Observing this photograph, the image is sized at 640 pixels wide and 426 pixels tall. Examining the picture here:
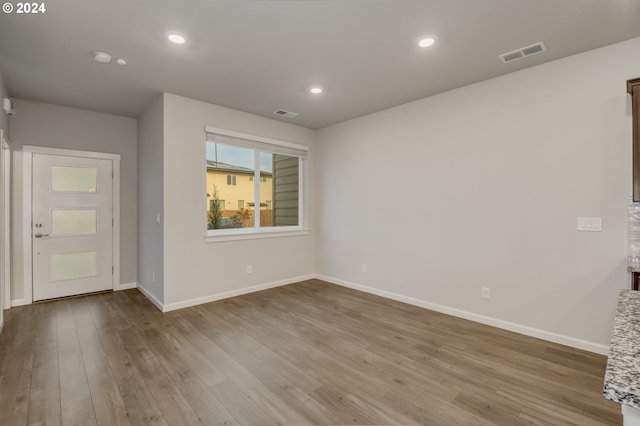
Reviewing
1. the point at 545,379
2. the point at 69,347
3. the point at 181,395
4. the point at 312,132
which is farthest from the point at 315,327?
the point at 312,132

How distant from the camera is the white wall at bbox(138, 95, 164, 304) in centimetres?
392

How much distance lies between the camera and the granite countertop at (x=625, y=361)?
2.18ft

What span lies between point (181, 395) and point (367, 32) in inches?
124

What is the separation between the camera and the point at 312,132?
560 cm

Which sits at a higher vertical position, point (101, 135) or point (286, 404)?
point (101, 135)

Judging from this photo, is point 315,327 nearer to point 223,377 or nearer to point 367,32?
point 223,377

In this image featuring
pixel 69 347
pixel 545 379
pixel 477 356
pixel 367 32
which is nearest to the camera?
pixel 545 379

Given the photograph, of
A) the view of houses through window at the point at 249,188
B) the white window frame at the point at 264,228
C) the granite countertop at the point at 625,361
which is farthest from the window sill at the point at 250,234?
the granite countertop at the point at 625,361

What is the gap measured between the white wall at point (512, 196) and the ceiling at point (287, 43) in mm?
313

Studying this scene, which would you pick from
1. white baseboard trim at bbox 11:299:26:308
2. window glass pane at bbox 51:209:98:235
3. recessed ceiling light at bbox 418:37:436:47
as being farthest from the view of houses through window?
recessed ceiling light at bbox 418:37:436:47

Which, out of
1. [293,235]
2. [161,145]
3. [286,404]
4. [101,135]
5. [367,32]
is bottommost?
[286,404]

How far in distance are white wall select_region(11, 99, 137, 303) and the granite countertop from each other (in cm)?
564

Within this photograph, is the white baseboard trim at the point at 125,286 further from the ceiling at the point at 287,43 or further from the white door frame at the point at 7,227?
the ceiling at the point at 287,43

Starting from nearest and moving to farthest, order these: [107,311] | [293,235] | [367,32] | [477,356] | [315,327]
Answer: [367,32]
[477,356]
[315,327]
[107,311]
[293,235]
